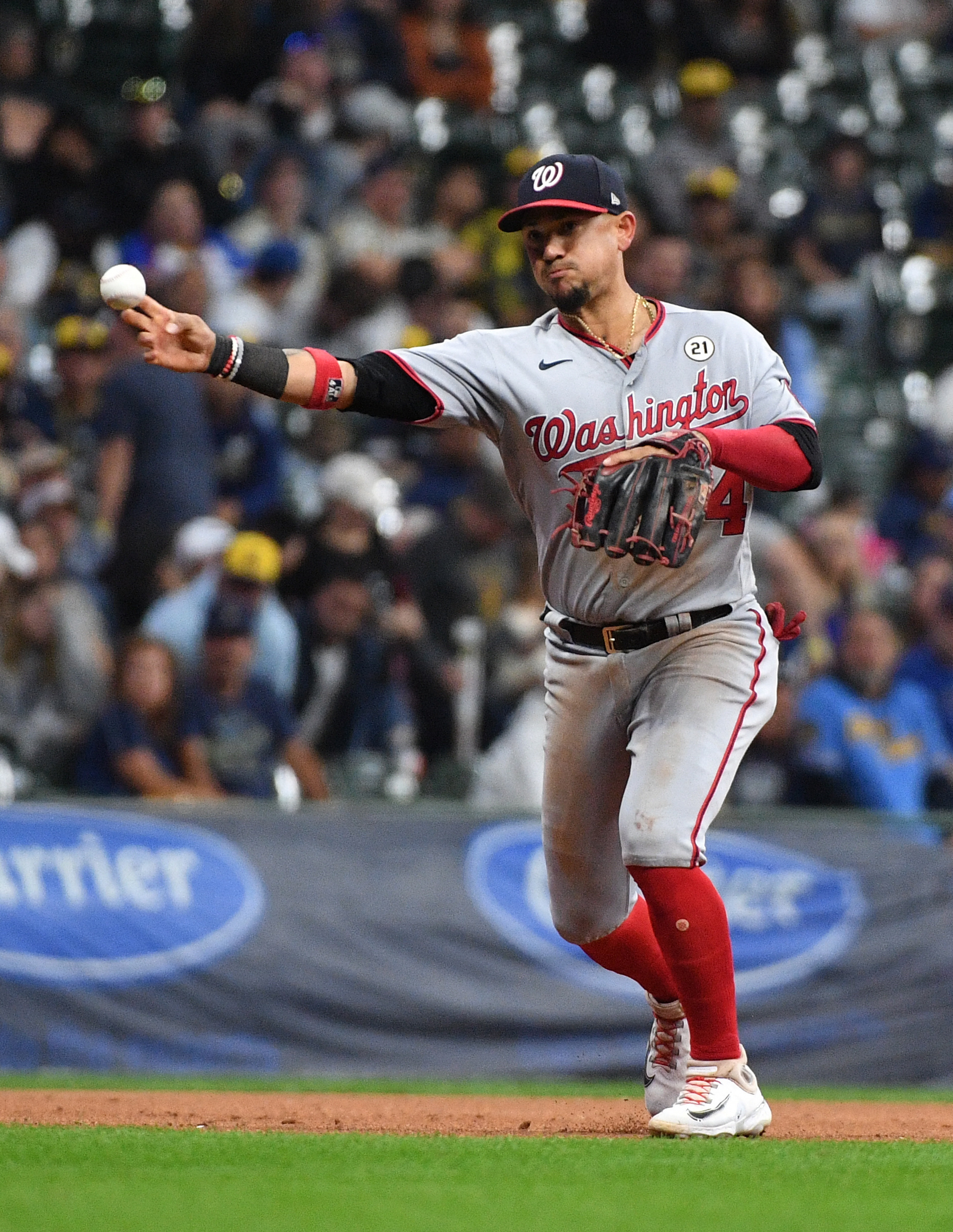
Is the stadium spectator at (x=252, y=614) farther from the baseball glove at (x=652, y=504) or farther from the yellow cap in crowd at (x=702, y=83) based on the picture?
the yellow cap in crowd at (x=702, y=83)

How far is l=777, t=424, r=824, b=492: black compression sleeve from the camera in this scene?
174 inches

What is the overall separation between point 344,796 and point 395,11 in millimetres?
6449

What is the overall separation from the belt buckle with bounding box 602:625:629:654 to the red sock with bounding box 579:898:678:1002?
730 millimetres

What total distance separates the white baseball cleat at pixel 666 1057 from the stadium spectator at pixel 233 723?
10.7 feet

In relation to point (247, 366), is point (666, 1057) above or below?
below

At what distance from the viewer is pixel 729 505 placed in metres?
4.54

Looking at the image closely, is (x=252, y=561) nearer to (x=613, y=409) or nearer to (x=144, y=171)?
(x=144, y=171)

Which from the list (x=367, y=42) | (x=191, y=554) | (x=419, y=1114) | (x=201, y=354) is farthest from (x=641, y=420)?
(x=367, y=42)

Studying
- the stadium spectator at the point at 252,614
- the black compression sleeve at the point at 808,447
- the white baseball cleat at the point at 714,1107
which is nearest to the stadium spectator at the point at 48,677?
the stadium spectator at the point at 252,614

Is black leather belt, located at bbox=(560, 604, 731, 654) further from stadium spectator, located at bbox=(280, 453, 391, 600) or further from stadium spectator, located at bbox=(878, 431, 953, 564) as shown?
stadium spectator, located at bbox=(878, 431, 953, 564)

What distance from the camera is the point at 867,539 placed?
10047 mm

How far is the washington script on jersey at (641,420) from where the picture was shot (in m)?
4.54

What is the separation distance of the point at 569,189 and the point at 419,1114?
101 inches

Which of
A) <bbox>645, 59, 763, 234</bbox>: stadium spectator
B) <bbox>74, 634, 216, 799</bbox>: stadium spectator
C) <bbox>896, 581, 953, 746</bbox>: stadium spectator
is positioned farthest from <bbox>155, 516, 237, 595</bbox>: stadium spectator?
<bbox>645, 59, 763, 234</bbox>: stadium spectator
